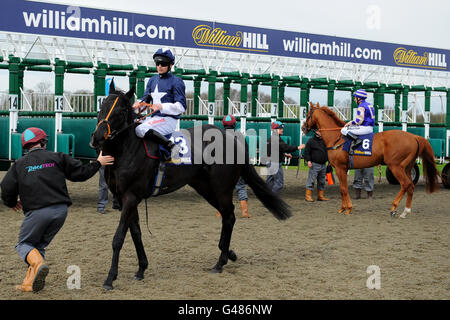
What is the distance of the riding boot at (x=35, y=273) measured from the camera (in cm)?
439

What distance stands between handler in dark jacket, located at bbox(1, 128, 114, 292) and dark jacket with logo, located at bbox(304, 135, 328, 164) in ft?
24.0

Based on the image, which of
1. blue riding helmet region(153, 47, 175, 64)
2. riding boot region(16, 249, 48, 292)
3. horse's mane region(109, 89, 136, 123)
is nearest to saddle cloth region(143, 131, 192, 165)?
horse's mane region(109, 89, 136, 123)

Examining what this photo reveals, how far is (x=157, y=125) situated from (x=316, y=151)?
257 inches

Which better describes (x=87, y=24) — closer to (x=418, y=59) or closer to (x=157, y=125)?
(x=157, y=125)

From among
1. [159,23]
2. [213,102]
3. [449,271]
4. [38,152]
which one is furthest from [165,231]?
[159,23]

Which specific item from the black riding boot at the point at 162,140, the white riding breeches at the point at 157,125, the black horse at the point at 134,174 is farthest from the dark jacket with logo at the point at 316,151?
the black riding boot at the point at 162,140

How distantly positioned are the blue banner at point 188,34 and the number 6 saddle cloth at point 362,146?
486cm

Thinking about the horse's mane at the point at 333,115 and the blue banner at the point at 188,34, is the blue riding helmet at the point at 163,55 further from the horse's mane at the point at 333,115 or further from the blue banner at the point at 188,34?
the blue banner at the point at 188,34

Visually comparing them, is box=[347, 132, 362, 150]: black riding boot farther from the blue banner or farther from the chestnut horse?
the blue banner

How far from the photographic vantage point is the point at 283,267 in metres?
5.63

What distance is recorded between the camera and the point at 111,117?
16.1 feet

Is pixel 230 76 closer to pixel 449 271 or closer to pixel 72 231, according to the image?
pixel 72 231

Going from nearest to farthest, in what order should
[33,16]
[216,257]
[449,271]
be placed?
[449,271], [216,257], [33,16]
